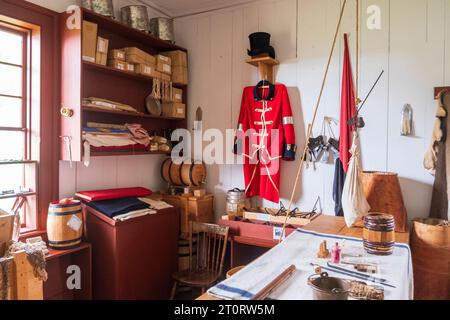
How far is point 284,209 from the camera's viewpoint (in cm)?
314

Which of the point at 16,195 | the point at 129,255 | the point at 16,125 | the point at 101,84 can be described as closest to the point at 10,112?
the point at 16,125

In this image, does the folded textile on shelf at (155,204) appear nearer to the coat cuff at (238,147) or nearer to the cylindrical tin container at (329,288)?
the coat cuff at (238,147)

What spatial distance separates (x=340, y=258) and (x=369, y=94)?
169cm

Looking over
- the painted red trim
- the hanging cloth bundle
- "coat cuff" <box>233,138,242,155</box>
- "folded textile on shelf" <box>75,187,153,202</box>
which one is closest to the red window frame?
the painted red trim

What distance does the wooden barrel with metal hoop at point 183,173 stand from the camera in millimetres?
3365

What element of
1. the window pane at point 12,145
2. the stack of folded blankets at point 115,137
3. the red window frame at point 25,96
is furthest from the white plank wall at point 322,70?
the window pane at point 12,145

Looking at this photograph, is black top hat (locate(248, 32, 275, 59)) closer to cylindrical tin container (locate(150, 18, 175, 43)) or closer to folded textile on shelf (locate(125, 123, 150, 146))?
cylindrical tin container (locate(150, 18, 175, 43))

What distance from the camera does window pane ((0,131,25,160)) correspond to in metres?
2.42

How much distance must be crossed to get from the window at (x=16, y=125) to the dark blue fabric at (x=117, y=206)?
0.46 meters

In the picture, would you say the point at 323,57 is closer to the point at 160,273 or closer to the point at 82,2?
the point at 82,2

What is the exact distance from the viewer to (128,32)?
3020mm

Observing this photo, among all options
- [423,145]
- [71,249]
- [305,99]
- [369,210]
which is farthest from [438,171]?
[71,249]

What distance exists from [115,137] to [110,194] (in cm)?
49

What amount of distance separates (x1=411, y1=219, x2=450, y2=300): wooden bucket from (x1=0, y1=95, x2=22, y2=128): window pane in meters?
2.98
